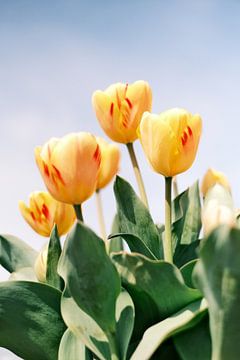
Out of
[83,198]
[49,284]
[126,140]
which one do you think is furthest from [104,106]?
[49,284]

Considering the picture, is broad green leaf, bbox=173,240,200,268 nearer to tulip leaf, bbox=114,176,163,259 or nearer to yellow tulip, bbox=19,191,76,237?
tulip leaf, bbox=114,176,163,259

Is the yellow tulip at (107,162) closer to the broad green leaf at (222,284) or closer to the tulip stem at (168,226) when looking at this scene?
the tulip stem at (168,226)

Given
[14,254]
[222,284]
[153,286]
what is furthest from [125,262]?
[14,254]

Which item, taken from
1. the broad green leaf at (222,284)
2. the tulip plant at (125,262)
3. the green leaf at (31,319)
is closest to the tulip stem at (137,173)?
→ the tulip plant at (125,262)

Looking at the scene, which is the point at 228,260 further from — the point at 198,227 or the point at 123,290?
the point at 198,227

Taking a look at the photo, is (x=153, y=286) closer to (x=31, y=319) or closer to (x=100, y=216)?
(x=31, y=319)
